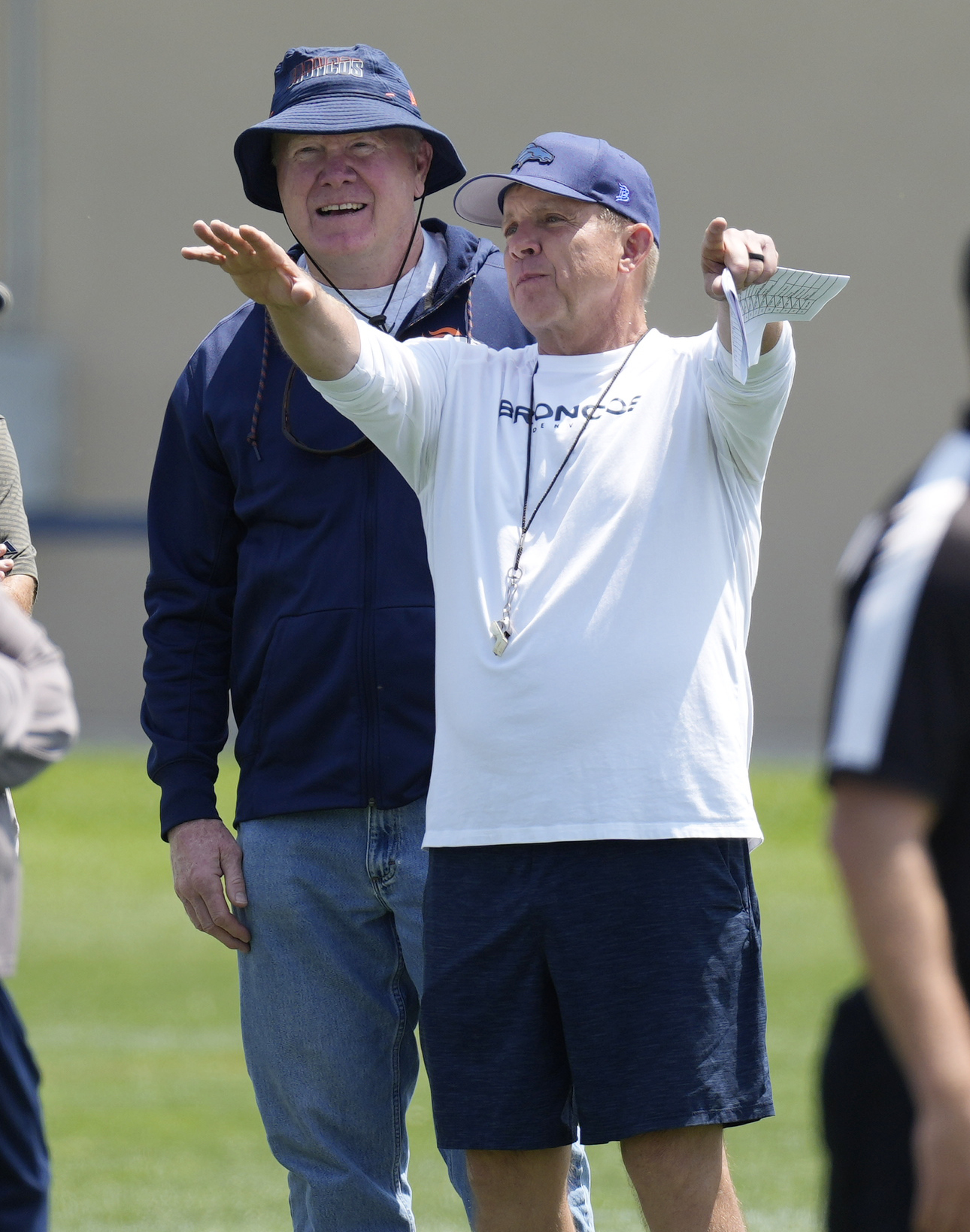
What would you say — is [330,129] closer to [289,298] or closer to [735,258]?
[289,298]

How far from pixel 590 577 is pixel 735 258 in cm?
48

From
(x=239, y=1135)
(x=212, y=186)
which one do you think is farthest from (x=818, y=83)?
(x=239, y=1135)

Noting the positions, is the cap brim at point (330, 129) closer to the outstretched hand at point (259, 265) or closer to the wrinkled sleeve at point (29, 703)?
the outstretched hand at point (259, 265)

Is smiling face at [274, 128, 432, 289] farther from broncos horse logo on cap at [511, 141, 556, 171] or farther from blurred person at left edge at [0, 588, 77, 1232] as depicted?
blurred person at left edge at [0, 588, 77, 1232]

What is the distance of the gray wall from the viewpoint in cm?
1459

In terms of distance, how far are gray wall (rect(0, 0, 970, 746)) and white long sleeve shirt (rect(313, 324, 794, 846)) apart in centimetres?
1192

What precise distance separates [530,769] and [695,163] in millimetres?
13313

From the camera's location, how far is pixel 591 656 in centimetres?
231

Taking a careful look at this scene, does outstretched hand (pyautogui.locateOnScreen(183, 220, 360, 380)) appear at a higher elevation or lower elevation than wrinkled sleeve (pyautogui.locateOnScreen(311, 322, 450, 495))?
higher

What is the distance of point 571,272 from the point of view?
8.23 feet

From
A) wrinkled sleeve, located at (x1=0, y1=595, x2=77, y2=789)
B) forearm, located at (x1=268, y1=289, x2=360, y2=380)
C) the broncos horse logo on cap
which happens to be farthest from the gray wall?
wrinkled sleeve, located at (x1=0, y1=595, x2=77, y2=789)

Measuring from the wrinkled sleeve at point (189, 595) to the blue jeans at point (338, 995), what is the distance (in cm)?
22

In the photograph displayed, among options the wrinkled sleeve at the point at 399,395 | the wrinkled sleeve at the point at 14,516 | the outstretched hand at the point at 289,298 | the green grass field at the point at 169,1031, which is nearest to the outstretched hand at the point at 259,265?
the outstretched hand at the point at 289,298

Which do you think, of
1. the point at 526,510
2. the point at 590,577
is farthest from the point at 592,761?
the point at 526,510
